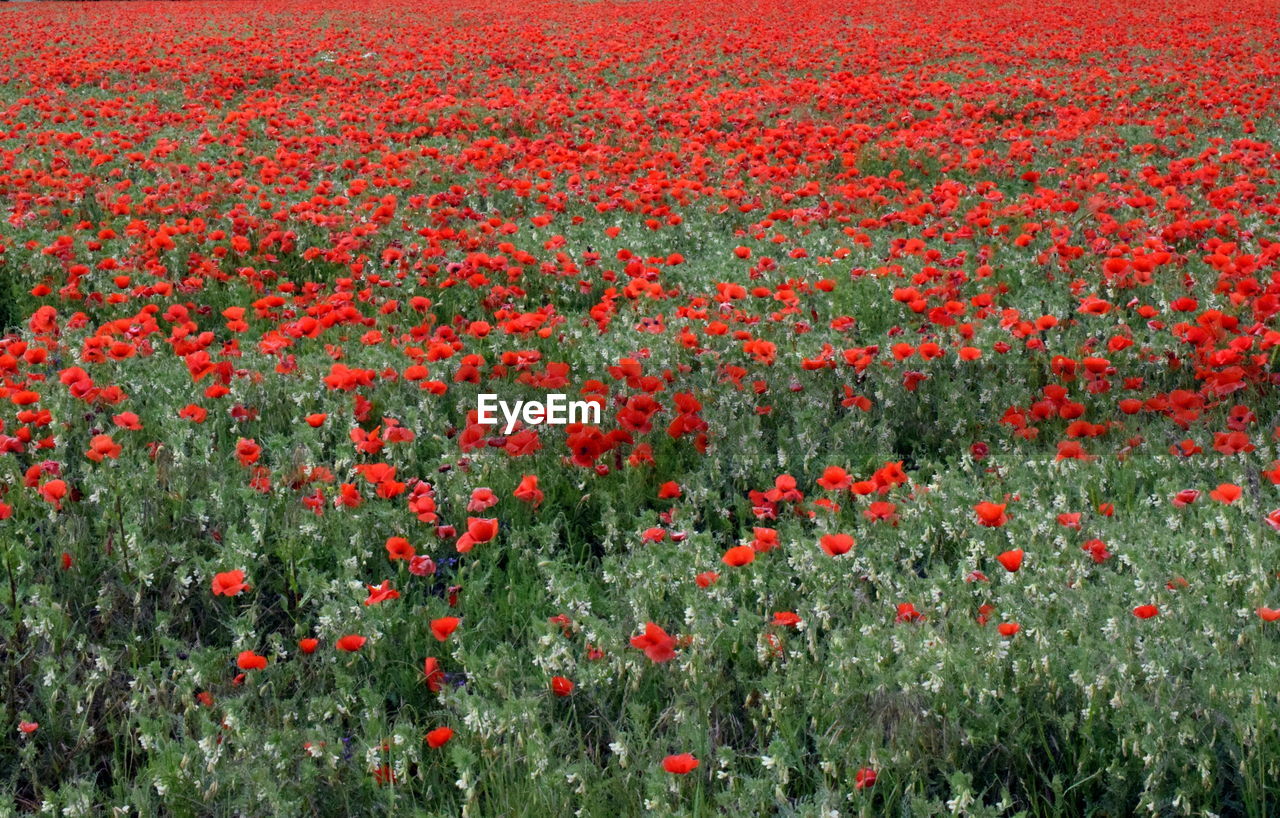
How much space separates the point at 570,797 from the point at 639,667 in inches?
19.3

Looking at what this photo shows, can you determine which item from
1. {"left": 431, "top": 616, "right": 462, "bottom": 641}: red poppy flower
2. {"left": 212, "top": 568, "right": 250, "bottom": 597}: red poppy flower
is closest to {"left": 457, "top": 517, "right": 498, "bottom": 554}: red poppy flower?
{"left": 431, "top": 616, "right": 462, "bottom": 641}: red poppy flower

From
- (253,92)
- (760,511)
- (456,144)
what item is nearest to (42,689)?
(760,511)

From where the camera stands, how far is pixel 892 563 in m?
3.41

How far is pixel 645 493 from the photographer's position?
418 cm

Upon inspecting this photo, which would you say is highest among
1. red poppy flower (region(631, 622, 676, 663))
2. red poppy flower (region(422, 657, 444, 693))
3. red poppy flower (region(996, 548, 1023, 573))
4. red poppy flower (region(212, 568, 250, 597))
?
red poppy flower (region(996, 548, 1023, 573))

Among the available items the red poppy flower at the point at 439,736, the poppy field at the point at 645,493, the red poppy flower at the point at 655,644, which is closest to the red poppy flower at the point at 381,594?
the poppy field at the point at 645,493

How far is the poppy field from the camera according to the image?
268 centimetres

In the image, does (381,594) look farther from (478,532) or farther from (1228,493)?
(1228,493)

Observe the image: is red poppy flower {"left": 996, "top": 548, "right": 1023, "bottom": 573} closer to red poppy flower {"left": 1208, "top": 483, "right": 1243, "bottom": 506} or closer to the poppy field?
the poppy field

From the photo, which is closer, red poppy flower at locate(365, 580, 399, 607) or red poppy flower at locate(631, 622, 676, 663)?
red poppy flower at locate(631, 622, 676, 663)

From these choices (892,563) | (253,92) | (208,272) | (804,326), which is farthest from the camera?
(253,92)

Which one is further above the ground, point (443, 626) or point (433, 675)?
point (443, 626)

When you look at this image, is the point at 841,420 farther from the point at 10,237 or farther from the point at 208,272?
the point at 10,237

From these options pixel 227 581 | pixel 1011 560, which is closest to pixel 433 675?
pixel 227 581
